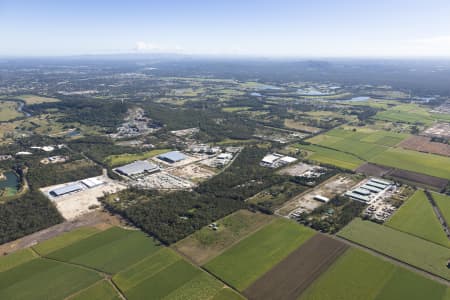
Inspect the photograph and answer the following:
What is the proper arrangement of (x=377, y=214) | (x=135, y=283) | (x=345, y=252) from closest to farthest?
(x=135, y=283) → (x=345, y=252) → (x=377, y=214)

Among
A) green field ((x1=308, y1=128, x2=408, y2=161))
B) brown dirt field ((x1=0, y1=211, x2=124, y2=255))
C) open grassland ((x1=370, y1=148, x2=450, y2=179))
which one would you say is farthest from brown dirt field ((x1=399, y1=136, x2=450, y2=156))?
brown dirt field ((x1=0, y1=211, x2=124, y2=255))

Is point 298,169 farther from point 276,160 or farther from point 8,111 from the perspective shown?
point 8,111

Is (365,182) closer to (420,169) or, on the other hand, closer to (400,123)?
(420,169)

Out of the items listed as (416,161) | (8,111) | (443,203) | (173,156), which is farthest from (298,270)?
(8,111)

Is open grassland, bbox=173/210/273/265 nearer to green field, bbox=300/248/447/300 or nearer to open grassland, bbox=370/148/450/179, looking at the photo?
green field, bbox=300/248/447/300

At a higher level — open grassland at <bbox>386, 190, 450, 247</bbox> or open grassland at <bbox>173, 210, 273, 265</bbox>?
open grassland at <bbox>386, 190, 450, 247</bbox>

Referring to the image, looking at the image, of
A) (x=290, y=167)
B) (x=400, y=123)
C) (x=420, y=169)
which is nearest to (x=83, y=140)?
(x=290, y=167)
